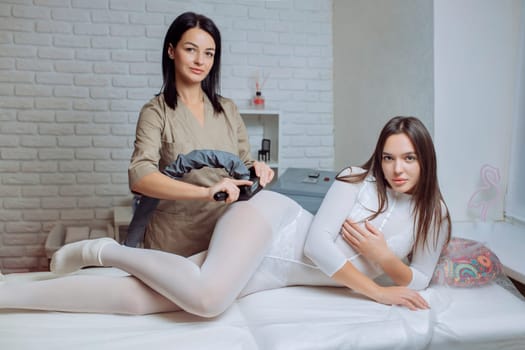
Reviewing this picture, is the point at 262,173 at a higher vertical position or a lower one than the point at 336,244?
higher

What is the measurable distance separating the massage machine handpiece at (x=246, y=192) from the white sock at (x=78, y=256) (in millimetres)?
365

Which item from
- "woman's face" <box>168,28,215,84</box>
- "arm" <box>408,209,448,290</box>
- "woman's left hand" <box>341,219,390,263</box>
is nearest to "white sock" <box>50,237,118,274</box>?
"woman's face" <box>168,28,215,84</box>

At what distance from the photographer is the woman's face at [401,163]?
1431mm

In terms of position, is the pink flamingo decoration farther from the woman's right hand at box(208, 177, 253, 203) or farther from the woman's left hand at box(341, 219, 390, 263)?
the woman's right hand at box(208, 177, 253, 203)

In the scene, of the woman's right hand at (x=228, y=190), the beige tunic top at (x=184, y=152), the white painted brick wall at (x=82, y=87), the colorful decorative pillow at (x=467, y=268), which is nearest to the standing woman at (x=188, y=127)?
the beige tunic top at (x=184, y=152)

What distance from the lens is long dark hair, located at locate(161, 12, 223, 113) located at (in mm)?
1644

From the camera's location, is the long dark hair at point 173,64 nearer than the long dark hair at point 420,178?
No

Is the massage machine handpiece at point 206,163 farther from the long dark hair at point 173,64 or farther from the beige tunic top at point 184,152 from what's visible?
the long dark hair at point 173,64

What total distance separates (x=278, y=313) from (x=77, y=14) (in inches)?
91.1

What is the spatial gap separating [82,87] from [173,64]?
153cm

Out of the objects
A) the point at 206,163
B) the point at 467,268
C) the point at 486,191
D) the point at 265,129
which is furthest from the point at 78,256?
the point at 265,129

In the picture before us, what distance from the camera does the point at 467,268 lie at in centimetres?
163

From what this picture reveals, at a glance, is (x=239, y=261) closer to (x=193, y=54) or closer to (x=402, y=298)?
(x=402, y=298)

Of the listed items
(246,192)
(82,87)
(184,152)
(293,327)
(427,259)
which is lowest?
(293,327)
